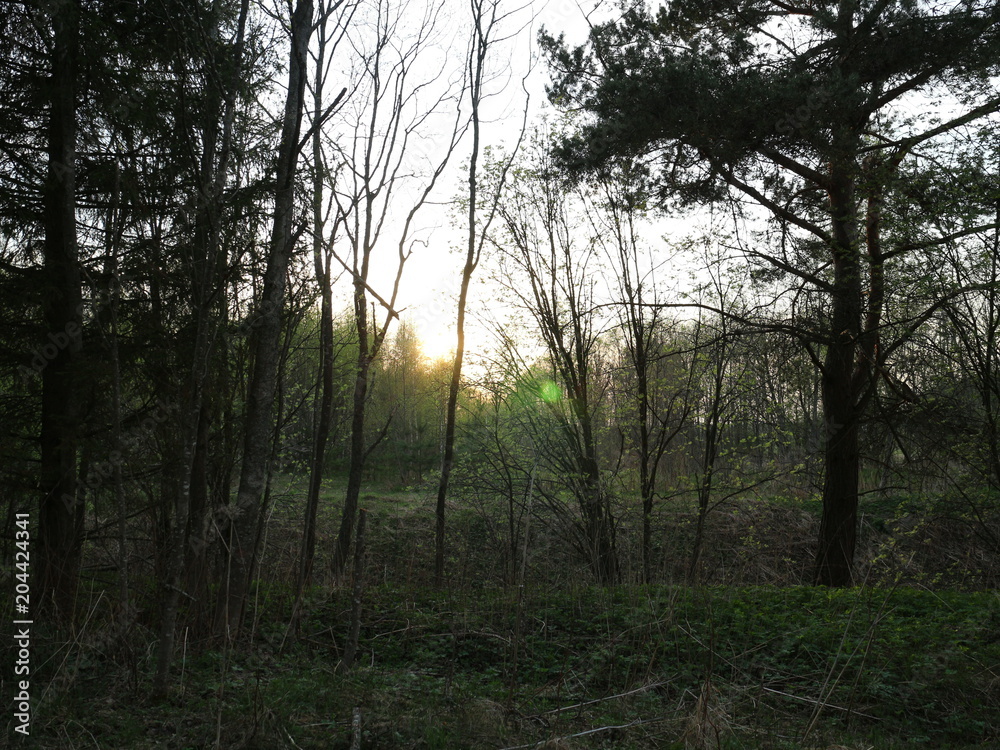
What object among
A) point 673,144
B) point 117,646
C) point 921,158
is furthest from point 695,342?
point 117,646

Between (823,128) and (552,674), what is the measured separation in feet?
21.7

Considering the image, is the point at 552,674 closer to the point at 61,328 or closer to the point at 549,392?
the point at 61,328

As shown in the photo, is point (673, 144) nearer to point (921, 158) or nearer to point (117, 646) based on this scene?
point (921, 158)

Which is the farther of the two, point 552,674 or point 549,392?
point 549,392

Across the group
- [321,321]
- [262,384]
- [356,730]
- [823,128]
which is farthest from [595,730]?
[823,128]

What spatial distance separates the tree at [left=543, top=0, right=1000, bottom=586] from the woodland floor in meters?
3.12

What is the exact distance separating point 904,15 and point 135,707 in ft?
32.0

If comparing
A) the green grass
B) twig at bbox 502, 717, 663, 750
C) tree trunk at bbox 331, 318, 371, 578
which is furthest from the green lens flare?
twig at bbox 502, 717, 663, 750

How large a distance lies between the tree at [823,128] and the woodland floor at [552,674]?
312 centimetres

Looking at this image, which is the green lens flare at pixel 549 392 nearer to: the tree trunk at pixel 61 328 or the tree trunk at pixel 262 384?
the tree trunk at pixel 262 384

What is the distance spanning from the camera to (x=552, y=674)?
5.20 meters

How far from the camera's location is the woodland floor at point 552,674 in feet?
11.8

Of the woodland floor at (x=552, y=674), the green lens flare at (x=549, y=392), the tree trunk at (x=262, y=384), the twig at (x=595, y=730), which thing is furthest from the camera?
the green lens flare at (x=549, y=392)

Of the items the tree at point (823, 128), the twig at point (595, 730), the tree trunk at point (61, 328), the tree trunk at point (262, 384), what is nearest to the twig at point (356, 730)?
the twig at point (595, 730)
